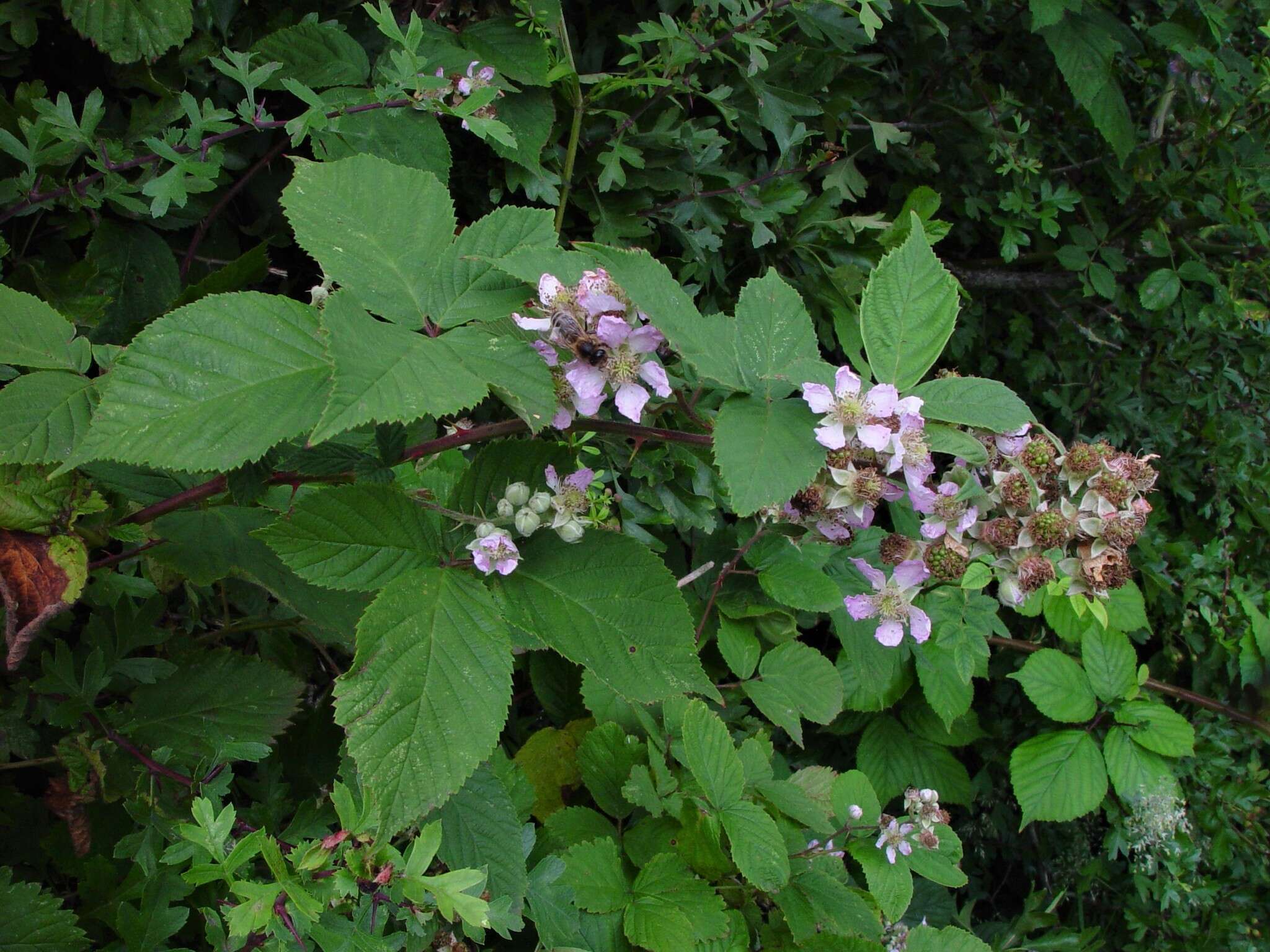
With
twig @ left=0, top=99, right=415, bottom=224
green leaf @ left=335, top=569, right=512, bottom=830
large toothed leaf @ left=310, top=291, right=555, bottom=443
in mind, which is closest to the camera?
large toothed leaf @ left=310, top=291, right=555, bottom=443

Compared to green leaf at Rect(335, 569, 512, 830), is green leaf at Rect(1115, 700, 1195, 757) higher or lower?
lower

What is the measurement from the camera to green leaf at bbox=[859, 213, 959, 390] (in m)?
0.90

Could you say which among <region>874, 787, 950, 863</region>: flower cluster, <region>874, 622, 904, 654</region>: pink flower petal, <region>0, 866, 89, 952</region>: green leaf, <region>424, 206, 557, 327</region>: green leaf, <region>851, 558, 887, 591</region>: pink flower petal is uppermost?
<region>424, 206, 557, 327</region>: green leaf

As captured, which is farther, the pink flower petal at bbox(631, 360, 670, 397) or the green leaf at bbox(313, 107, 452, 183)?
the green leaf at bbox(313, 107, 452, 183)

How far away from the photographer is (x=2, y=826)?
4.26 ft

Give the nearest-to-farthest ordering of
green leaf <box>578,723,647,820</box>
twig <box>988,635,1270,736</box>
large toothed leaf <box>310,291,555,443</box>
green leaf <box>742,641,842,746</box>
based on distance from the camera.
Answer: large toothed leaf <box>310,291,555,443</box> < green leaf <box>578,723,647,820</box> < green leaf <box>742,641,842,746</box> < twig <box>988,635,1270,736</box>

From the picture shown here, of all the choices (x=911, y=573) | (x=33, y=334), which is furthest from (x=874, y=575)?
(x=33, y=334)

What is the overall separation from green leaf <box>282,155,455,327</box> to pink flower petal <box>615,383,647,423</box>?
0.62 feet

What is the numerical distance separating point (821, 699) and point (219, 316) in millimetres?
1358

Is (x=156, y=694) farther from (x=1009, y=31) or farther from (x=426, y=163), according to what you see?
(x=1009, y=31)

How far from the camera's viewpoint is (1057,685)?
2.17 m

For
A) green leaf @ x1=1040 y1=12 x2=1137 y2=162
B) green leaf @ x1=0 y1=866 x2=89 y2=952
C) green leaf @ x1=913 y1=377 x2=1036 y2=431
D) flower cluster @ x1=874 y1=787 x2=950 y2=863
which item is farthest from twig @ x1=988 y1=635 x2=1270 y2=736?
green leaf @ x1=0 y1=866 x2=89 y2=952

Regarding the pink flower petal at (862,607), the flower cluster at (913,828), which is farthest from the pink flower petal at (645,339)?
the flower cluster at (913,828)

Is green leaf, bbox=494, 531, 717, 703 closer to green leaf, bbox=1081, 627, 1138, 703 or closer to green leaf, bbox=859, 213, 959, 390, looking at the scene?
green leaf, bbox=859, 213, 959, 390
